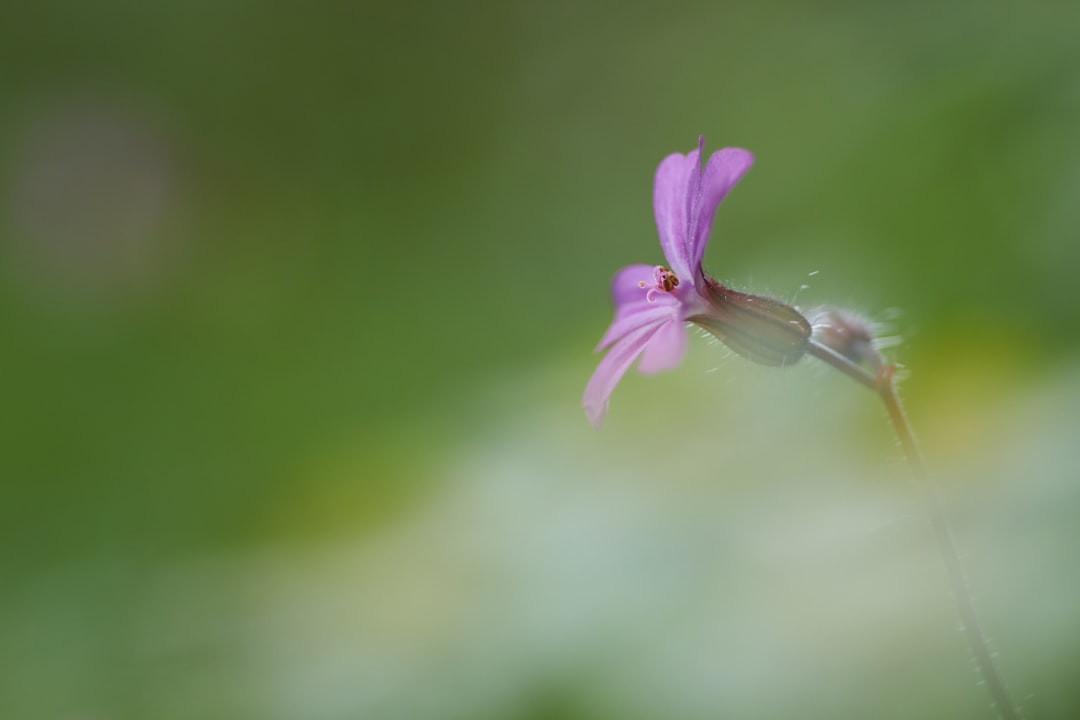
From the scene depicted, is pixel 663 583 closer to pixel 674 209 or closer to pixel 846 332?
pixel 846 332

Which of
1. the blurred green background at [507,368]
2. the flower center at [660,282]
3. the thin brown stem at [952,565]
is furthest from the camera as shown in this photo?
the blurred green background at [507,368]

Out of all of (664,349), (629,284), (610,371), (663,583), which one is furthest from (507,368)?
(610,371)

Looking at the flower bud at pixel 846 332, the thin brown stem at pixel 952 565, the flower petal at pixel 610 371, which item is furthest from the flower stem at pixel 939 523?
the flower petal at pixel 610 371

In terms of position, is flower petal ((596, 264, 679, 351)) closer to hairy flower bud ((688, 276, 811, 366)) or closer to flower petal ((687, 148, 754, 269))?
hairy flower bud ((688, 276, 811, 366))

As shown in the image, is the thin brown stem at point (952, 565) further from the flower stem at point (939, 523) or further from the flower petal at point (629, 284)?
the flower petal at point (629, 284)

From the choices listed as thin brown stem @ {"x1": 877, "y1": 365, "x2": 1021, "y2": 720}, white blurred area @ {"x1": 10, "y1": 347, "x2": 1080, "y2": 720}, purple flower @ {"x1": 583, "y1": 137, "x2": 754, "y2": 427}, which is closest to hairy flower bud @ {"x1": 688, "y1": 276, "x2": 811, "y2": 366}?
purple flower @ {"x1": 583, "y1": 137, "x2": 754, "y2": 427}

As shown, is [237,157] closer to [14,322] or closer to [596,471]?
[14,322]
